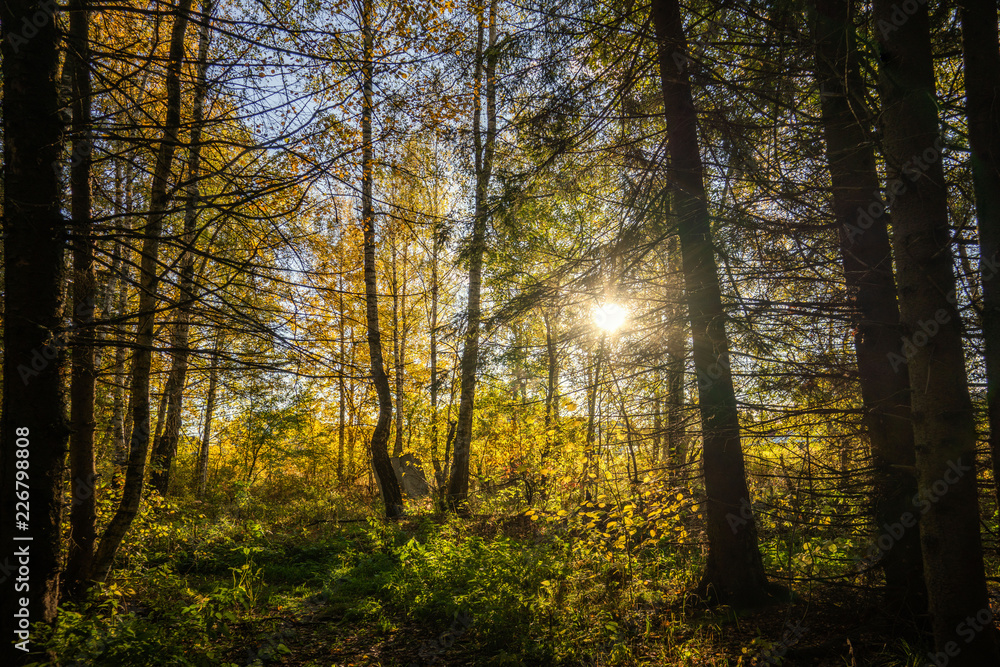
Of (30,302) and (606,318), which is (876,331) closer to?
(606,318)

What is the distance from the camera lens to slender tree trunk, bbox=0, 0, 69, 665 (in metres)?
2.76

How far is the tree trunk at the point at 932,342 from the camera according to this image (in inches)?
109

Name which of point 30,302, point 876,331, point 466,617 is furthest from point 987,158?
point 30,302

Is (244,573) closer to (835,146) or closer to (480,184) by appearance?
(480,184)

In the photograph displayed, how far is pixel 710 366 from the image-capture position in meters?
4.45

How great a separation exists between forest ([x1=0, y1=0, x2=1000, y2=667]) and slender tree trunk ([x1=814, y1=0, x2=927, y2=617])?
0.10ft

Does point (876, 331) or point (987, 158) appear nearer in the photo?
point (987, 158)

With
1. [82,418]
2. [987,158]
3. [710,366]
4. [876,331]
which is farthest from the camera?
[82,418]

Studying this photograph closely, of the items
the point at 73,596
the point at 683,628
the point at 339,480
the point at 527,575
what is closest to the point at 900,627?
the point at 683,628

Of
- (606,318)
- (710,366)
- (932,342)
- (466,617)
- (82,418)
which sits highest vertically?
(606,318)

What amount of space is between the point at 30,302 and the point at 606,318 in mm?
4423

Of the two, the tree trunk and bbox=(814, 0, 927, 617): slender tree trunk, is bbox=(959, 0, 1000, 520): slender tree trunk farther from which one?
bbox=(814, 0, 927, 617): slender tree trunk

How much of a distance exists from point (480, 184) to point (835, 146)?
209 inches

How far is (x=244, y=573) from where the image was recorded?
563cm
